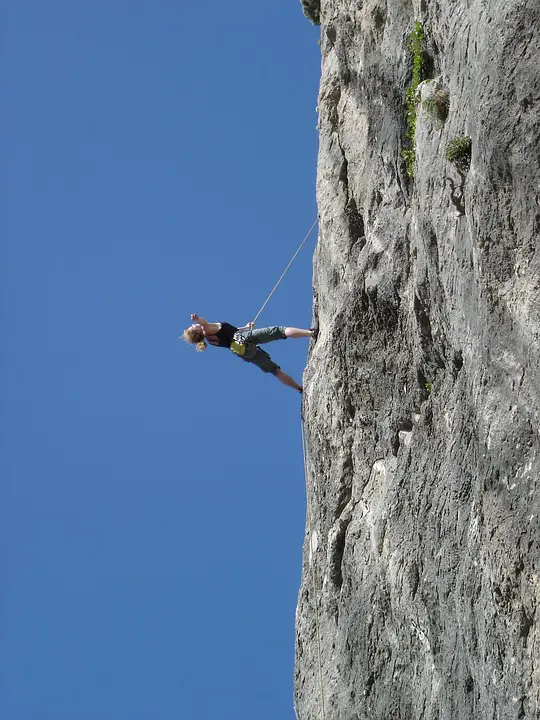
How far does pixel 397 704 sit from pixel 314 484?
434 cm

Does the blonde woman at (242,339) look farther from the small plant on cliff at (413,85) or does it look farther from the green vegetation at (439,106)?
the green vegetation at (439,106)

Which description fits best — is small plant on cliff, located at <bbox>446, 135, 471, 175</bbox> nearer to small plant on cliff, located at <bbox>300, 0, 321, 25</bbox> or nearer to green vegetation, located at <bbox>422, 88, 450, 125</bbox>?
green vegetation, located at <bbox>422, 88, 450, 125</bbox>

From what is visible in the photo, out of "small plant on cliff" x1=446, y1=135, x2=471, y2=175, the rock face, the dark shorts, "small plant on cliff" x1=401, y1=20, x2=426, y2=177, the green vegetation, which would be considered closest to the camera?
the rock face

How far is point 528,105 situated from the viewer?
9.70 meters

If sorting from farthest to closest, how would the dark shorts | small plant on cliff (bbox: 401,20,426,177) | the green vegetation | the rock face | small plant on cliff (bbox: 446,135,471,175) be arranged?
the dark shorts → small plant on cliff (bbox: 401,20,426,177) → the green vegetation → small plant on cliff (bbox: 446,135,471,175) → the rock face

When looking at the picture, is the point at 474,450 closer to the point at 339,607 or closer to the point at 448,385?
the point at 448,385

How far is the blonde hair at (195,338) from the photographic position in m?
18.3

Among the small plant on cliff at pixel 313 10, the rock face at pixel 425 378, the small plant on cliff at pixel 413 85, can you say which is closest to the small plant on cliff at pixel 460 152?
the rock face at pixel 425 378

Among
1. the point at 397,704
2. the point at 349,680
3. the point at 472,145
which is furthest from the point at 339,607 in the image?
the point at 472,145

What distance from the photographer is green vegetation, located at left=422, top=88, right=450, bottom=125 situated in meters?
12.4

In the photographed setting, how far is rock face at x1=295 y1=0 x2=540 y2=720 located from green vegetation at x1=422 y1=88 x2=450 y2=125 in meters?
0.08

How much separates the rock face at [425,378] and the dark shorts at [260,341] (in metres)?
1.23

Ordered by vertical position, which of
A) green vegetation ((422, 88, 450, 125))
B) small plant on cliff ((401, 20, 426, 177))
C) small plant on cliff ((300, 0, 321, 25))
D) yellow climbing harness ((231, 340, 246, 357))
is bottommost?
green vegetation ((422, 88, 450, 125))

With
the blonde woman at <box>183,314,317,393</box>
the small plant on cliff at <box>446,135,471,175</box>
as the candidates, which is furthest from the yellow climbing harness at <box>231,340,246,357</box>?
the small plant on cliff at <box>446,135,471,175</box>
